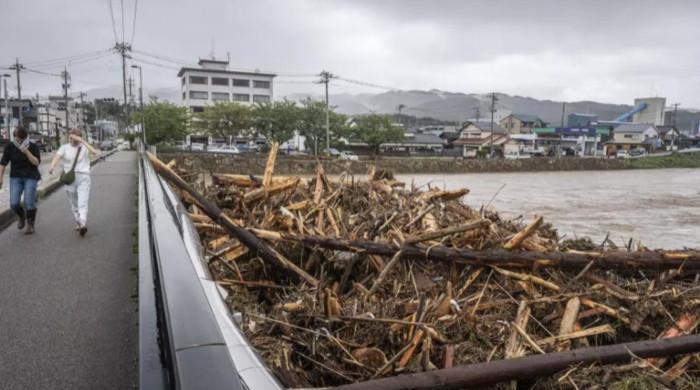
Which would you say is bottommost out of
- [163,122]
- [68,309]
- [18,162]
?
[68,309]

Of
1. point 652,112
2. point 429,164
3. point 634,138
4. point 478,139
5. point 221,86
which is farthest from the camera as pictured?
point 652,112

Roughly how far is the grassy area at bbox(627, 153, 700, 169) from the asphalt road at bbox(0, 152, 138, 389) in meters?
63.1

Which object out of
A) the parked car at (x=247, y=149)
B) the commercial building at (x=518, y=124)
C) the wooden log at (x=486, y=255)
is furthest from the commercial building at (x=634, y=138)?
the wooden log at (x=486, y=255)

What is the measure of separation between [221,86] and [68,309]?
92.5 m

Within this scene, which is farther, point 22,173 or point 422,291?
point 22,173

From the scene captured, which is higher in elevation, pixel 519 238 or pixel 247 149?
pixel 247 149

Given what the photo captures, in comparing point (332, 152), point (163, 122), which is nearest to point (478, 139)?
point (332, 152)

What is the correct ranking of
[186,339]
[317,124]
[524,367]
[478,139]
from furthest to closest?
[478,139], [317,124], [524,367], [186,339]

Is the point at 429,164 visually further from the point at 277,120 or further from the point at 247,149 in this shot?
the point at 247,149

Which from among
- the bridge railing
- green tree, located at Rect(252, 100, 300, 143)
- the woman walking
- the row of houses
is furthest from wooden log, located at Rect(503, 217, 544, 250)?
the row of houses

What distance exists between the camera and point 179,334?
129 cm

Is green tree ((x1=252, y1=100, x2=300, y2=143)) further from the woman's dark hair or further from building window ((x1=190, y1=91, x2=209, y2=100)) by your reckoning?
the woman's dark hair

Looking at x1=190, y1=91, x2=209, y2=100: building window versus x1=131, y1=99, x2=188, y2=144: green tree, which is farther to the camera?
x1=190, y1=91, x2=209, y2=100: building window

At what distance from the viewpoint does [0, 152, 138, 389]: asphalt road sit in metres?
3.12
